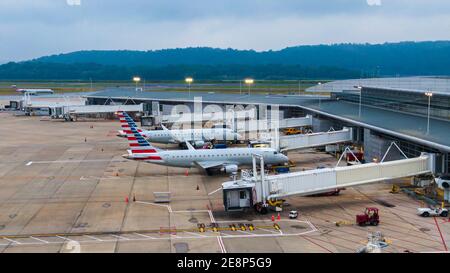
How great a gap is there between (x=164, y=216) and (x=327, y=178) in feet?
49.4

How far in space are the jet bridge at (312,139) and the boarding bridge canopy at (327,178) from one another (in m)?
23.7

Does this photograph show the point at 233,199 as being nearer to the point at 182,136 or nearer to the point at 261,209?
the point at 261,209

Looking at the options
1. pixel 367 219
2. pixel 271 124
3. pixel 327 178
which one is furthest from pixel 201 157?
pixel 271 124

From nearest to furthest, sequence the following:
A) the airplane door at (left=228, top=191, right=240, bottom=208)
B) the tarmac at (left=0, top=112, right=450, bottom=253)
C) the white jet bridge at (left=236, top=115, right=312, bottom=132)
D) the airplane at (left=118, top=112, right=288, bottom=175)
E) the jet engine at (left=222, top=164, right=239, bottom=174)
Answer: the tarmac at (left=0, top=112, right=450, bottom=253) < the airplane door at (left=228, top=191, right=240, bottom=208) < the jet engine at (left=222, top=164, right=239, bottom=174) < the airplane at (left=118, top=112, right=288, bottom=175) < the white jet bridge at (left=236, top=115, right=312, bottom=132)

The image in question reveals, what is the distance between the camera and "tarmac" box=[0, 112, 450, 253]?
115 feet

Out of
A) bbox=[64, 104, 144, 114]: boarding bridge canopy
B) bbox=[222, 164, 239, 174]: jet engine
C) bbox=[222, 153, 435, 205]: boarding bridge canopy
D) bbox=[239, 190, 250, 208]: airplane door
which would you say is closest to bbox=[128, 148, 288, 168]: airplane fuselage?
bbox=[222, 164, 239, 174]: jet engine

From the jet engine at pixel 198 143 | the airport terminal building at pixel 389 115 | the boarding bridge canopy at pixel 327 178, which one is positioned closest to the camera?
the boarding bridge canopy at pixel 327 178

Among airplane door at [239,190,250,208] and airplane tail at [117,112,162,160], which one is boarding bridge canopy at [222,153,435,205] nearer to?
airplane door at [239,190,250,208]

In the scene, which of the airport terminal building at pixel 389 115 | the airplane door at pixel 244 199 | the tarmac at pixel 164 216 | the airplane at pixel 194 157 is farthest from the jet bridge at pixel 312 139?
the airplane door at pixel 244 199

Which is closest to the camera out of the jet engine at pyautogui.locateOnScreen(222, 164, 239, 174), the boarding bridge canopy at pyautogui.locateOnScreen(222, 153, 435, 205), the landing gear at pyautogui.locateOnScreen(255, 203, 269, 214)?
the landing gear at pyautogui.locateOnScreen(255, 203, 269, 214)

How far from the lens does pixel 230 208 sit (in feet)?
140

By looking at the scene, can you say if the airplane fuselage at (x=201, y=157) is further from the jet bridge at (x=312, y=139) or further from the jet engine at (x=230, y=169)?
the jet bridge at (x=312, y=139)

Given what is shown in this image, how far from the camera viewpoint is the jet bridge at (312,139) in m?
71.9
